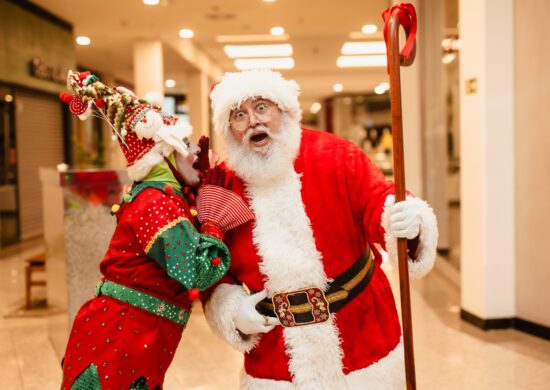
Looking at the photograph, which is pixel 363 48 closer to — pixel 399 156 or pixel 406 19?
pixel 406 19

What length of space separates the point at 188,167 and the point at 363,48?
11340 mm

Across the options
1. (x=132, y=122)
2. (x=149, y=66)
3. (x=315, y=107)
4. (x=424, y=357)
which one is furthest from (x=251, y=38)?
(x=315, y=107)

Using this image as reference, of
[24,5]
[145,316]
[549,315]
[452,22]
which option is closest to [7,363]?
[145,316]

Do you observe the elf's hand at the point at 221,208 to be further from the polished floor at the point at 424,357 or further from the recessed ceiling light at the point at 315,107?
the recessed ceiling light at the point at 315,107

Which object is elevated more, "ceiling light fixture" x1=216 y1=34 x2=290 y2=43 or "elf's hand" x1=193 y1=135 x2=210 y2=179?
"ceiling light fixture" x1=216 y1=34 x2=290 y2=43

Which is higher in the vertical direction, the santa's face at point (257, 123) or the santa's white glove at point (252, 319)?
the santa's face at point (257, 123)

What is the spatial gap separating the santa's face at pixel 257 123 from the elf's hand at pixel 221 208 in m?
0.16

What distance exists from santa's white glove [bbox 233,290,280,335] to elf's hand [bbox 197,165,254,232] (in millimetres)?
218

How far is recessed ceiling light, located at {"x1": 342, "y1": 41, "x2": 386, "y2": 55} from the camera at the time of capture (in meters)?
12.0

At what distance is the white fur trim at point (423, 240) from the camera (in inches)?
63.9

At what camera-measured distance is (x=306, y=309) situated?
1.73 metres

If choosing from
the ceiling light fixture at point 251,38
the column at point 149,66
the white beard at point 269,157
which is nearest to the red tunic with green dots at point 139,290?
the white beard at point 269,157

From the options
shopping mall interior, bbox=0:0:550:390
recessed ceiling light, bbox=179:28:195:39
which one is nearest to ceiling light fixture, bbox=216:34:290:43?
shopping mall interior, bbox=0:0:550:390

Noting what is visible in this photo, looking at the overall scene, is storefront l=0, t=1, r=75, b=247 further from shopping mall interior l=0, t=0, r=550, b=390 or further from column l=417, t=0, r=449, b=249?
column l=417, t=0, r=449, b=249
